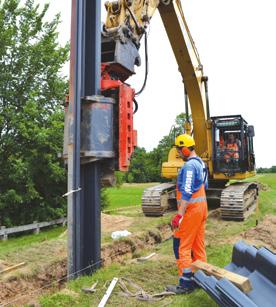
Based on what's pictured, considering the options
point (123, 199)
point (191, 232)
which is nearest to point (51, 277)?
point (191, 232)

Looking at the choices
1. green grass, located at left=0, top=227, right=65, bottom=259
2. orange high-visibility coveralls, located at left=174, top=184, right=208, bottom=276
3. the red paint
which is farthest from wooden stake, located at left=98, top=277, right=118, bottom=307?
green grass, located at left=0, top=227, right=65, bottom=259

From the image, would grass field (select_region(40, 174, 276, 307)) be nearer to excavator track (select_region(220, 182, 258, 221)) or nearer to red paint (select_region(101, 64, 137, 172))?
red paint (select_region(101, 64, 137, 172))

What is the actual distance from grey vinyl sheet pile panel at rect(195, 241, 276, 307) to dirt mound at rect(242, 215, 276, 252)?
11.7 feet

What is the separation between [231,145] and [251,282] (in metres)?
8.29

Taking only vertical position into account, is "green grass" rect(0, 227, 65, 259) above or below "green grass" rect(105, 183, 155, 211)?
below

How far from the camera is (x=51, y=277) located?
22.4 feet

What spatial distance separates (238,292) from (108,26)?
15.3 feet

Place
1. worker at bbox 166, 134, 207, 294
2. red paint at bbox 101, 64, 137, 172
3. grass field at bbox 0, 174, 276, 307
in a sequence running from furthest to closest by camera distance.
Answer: red paint at bbox 101, 64, 137, 172, worker at bbox 166, 134, 207, 294, grass field at bbox 0, 174, 276, 307

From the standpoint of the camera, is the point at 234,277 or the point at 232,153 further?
the point at 232,153

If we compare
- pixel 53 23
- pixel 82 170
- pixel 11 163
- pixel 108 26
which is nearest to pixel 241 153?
pixel 108 26

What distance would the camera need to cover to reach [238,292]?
11.9ft

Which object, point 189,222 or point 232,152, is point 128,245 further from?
point 232,152

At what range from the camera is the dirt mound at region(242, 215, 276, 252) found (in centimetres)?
838

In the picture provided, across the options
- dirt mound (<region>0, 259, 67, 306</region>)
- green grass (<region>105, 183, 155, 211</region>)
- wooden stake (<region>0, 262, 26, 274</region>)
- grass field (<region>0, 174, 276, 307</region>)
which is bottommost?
green grass (<region>105, 183, 155, 211</region>)
